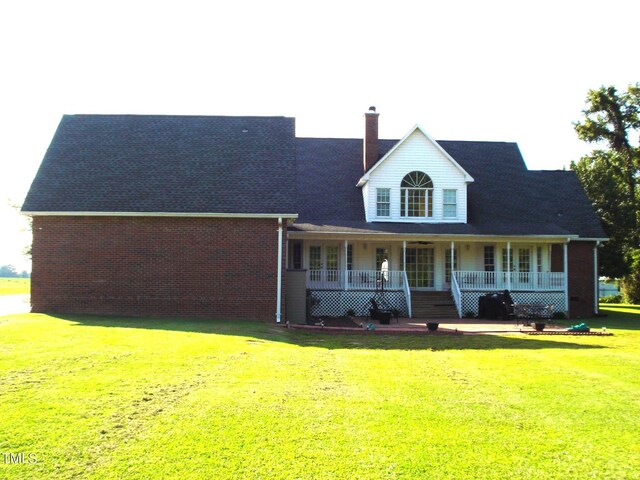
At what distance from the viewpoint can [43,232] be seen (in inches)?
794

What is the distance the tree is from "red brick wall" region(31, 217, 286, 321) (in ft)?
90.0

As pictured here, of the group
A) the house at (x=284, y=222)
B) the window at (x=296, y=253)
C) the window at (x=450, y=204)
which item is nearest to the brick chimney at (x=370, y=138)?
the house at (x=284, y=222)

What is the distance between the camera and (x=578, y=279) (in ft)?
92.6

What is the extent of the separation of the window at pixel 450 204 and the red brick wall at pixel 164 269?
35.9 feet

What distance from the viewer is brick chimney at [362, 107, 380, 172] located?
95.3 ft

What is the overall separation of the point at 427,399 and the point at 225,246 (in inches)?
503

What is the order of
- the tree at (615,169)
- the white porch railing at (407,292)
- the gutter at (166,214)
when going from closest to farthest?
the gutter at (166,214) < the white porch railing at (407,292) < the tree at (615,169)

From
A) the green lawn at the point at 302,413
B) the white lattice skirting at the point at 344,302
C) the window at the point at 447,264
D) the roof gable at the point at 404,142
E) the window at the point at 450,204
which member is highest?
the roof gable at the point at 404,142

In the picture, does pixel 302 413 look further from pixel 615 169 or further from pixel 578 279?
pixel 615 169

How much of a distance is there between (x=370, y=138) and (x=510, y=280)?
978 cm

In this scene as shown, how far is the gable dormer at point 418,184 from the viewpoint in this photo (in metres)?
27.6

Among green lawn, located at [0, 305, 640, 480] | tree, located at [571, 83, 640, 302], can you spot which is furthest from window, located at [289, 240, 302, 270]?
tree, located at [571, 83, 640, 302]

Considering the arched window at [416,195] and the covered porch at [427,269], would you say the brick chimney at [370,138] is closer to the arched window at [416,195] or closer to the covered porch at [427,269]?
the arched window at [416,195]

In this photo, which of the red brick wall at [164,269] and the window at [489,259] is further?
the window at [489,259]
